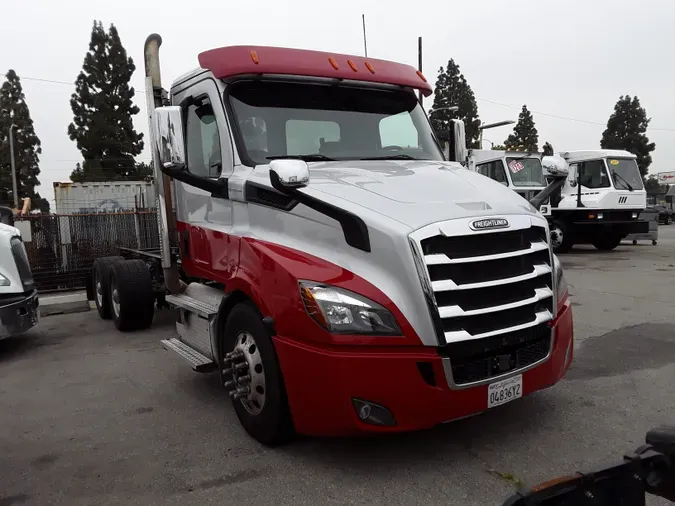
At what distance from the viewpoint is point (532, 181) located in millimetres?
17109

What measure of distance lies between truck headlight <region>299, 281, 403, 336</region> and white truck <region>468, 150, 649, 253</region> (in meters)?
13.5

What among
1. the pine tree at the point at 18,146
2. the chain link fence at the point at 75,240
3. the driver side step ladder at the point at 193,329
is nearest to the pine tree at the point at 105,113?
the pine tree at the point at 18,146

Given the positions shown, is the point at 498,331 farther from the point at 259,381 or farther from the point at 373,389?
the point at 259,381

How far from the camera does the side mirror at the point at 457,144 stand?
17.0 feet

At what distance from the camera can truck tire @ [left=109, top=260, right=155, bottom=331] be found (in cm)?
711

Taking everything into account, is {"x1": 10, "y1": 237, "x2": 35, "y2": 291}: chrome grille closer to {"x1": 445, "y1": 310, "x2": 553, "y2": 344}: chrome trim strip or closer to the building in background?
{"x1": 445, "y1": 310, "x2": 553, "y2": 344}: chrome trim strip

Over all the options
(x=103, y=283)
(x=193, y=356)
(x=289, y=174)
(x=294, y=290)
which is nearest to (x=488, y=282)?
(x=294, y=290)

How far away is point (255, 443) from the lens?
3.71 metres

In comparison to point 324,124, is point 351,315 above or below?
below

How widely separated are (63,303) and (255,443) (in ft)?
25.6

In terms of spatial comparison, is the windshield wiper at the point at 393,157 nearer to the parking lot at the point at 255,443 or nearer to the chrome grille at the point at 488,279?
the chrome grille at the point at 488,279

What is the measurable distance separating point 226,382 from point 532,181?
50.1 ft

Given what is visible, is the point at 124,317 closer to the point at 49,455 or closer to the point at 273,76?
the point at 49,455

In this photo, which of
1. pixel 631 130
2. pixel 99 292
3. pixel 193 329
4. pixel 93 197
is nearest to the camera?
pixel 193 329
